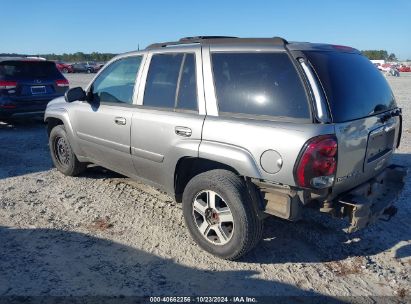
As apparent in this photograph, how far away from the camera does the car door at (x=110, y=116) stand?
4.44 m

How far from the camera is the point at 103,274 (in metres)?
3.34

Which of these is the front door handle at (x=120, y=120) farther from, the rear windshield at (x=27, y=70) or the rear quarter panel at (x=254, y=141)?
the rear windshield at (x=27, y=70)

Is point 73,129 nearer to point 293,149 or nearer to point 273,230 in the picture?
point 273,230

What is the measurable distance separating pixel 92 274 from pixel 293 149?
1.99 metres

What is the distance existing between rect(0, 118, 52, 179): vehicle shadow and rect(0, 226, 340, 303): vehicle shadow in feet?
→ 8.58

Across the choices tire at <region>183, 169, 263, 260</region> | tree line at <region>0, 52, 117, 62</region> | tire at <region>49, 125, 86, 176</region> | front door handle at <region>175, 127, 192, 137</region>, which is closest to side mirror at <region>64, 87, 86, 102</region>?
tire at <region>49, 125, 86, 176</region>

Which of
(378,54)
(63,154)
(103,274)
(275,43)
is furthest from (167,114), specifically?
(378,54)

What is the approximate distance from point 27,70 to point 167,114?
6.57 meters

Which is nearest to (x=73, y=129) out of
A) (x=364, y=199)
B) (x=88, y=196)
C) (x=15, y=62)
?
(x=88, y=196)

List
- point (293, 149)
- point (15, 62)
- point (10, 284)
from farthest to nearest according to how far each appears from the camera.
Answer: point (15, 62) → point (10, 284) → point (293, 149)

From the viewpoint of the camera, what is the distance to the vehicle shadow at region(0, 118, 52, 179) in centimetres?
629

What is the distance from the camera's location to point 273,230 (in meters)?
4.20

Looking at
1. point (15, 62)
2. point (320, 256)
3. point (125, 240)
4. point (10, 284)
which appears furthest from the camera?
point (15, 62)

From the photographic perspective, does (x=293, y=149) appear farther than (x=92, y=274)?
No
